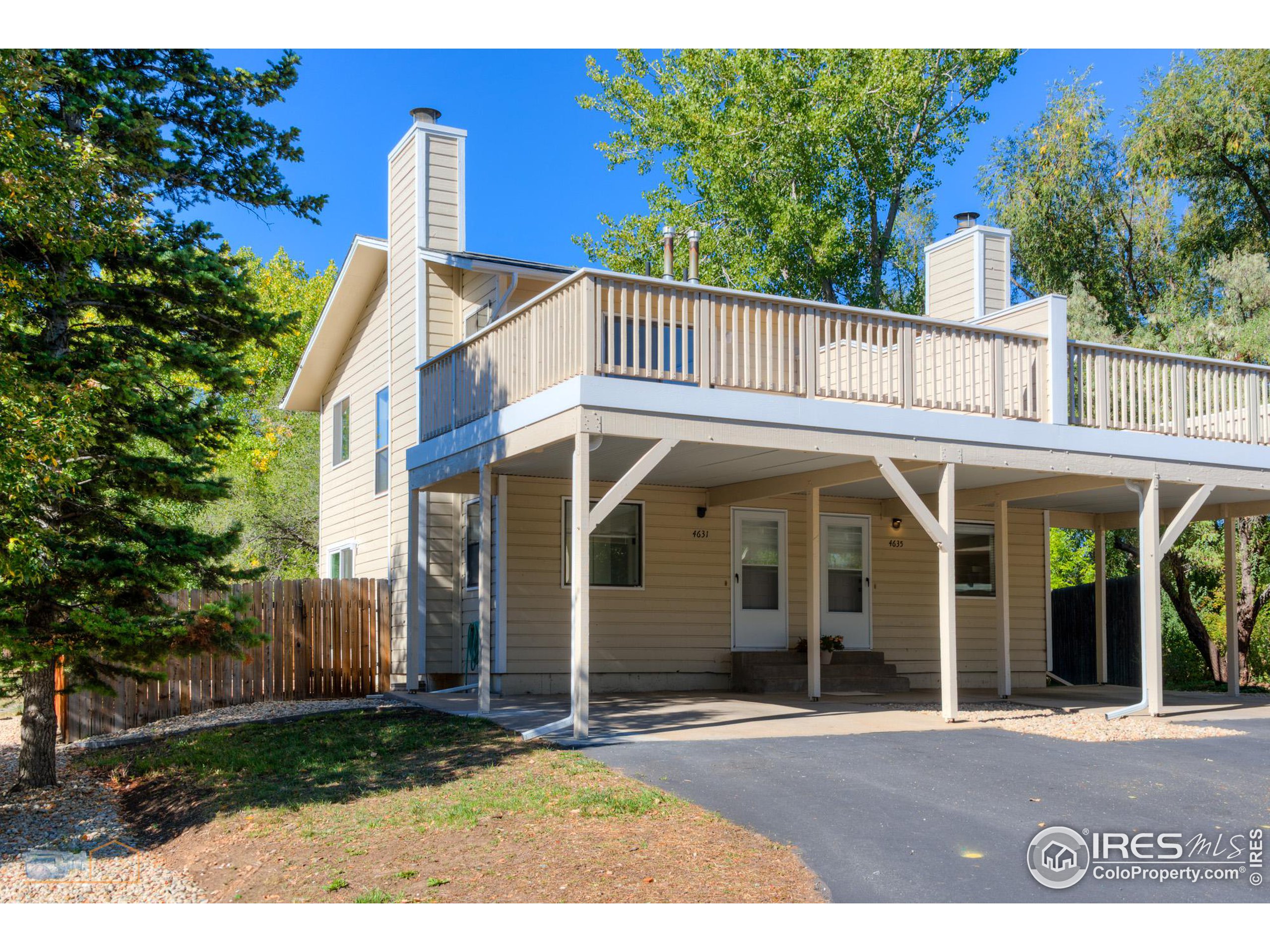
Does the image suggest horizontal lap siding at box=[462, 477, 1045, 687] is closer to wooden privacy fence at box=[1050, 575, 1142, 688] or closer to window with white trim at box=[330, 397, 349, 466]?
wooden privacy fence at box=[1050, 575, 1142, 688]

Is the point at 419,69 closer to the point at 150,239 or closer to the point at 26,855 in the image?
the point at 150,239

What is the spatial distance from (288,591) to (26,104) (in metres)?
8.01

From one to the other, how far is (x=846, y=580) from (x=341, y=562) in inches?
331

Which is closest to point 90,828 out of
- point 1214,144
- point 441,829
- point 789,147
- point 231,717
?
point 441,829

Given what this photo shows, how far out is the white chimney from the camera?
713 inches

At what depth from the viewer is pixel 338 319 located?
18125 mm

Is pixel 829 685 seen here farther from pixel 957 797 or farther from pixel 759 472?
pixel 957 797

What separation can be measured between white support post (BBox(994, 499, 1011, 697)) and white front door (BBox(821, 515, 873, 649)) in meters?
1.81

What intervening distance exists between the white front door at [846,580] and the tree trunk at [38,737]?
9.30 m

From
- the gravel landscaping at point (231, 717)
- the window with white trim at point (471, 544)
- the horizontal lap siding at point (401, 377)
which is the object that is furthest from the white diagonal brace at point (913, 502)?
the horizontal lap siding at point (401, 377)

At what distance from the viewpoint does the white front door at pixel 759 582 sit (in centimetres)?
1490

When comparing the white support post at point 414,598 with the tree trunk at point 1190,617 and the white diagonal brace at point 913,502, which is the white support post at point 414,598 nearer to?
the white diagonal brace at point 913,502

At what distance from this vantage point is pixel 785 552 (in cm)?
1522

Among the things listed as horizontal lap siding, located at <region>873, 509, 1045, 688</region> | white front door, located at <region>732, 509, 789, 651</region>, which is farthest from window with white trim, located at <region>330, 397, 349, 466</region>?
horizontal lap siding, located at <region>873, 509, 1045, 688</region>
